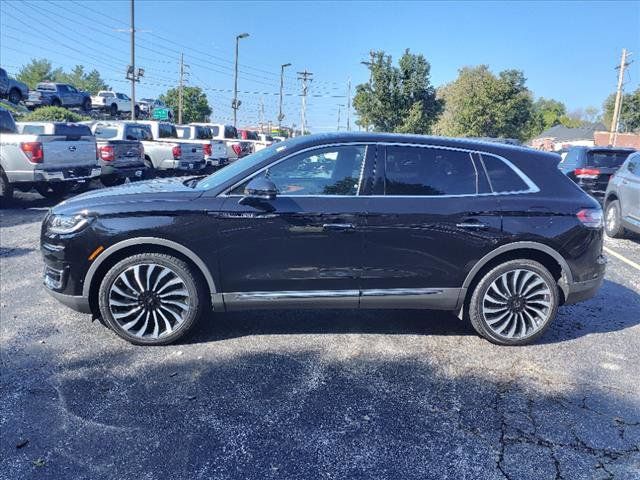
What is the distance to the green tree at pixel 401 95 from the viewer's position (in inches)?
1266

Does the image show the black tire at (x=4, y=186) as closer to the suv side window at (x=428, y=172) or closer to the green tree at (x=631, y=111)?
the suv side window at (x=428, y=172)

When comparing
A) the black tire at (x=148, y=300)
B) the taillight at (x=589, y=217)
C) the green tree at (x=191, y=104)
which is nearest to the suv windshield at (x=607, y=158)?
the taillight at (x=589, y=217)

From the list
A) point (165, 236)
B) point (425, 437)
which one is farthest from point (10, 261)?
point (425, 437)

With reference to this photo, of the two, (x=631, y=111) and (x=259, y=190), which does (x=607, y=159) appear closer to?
(x=259, y=190)

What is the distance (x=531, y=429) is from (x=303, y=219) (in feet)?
7.04

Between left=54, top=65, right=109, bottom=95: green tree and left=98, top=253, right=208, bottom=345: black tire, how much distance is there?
85.5m

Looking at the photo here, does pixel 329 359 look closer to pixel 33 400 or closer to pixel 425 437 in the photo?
pixel 425 437

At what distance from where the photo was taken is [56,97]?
33.8 metres

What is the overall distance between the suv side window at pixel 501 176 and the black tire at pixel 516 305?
0.62m

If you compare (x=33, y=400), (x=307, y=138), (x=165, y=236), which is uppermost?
(x=307, y=138)

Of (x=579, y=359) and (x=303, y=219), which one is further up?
(x=303, y=219)

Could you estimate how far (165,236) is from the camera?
4035 mm

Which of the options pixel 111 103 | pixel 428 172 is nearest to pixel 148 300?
pixel 428 172

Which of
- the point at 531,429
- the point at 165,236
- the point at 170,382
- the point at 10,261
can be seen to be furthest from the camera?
the point at 10,261
